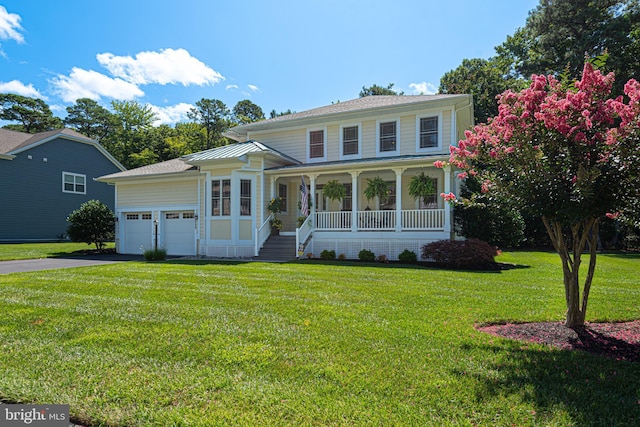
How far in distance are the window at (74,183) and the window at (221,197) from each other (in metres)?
15.1

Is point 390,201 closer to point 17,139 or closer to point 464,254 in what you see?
point 464,254

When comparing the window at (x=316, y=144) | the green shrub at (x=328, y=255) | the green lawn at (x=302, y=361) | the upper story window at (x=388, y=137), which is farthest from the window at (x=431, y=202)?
the green lawn at (x=302, y=361)

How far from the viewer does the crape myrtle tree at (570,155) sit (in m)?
3.98

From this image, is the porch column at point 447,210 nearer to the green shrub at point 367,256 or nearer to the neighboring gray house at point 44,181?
the green shrub at point 367,256

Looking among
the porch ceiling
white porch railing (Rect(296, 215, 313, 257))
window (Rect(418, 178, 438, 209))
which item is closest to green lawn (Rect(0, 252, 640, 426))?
the porch ceiling

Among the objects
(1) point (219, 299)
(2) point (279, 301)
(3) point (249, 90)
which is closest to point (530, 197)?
(2) point (279, 301)

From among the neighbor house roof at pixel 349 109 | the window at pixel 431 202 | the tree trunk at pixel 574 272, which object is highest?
the neighbor house roof at pixel 349 109

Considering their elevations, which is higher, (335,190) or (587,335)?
(335,190)

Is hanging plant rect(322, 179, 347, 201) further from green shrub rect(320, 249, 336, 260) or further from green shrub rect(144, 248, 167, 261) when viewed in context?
green shrub rect(144, 248, 167, 261)

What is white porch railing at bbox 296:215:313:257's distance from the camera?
1428 centimetres

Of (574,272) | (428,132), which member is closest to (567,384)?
(574,272)

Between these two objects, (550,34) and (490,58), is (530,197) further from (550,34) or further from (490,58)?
(490,58)

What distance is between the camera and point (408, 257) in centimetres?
1325

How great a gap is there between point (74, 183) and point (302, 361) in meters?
27.2
